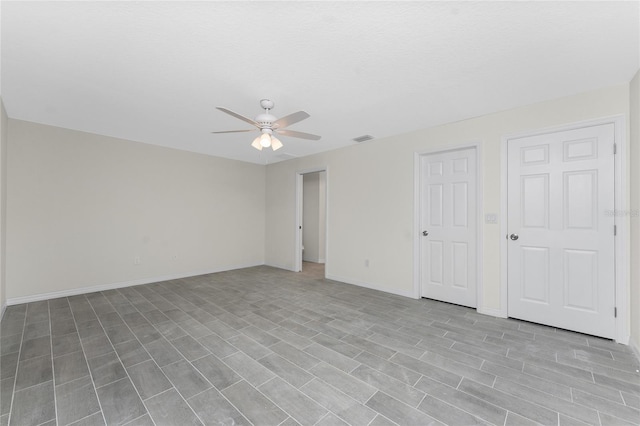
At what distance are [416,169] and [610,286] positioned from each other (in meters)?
2.41

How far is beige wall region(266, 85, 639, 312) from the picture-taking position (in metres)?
2.92

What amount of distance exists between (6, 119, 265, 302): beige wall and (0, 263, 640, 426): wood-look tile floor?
0.76 metres

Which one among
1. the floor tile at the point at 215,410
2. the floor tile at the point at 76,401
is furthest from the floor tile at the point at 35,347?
the floor tile at the point at 215,410

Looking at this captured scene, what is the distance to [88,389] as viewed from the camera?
6.02 feet

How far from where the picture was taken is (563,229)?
2838 mm

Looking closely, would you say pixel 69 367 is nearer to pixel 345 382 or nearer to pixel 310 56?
pixel 345 382

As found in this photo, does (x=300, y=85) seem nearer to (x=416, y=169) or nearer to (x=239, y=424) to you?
(x=416, y=169)

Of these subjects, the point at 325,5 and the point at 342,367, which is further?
the point at 342,367

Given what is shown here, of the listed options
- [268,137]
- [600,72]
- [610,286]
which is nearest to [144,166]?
[268,137]

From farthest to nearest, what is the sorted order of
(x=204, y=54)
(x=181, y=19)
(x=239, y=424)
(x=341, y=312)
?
1. (x=341, y=312)
2. (x=204, y=54)
3. (x=181, y=19)
4. (x=239, y=424)

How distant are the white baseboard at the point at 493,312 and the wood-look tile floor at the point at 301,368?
0.33ft

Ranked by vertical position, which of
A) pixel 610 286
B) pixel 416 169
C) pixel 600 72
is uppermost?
pixel 600 72

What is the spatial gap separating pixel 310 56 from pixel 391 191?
103 inches

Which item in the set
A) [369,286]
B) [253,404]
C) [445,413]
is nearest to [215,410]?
[253,404]
